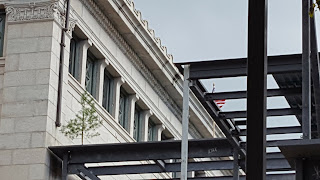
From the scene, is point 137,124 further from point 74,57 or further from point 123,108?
point 74,57

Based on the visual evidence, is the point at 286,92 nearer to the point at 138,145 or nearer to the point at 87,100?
the point at 138,145

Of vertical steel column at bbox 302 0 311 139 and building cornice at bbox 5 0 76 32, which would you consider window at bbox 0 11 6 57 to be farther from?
vertical steel column at bbox 302 0 311 139

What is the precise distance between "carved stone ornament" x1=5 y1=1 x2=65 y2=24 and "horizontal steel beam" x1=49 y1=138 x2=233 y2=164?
4.41 metres

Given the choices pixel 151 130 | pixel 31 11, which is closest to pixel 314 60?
pixel 31 11

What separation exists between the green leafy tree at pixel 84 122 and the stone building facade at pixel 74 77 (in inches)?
8.8

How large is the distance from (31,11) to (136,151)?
5.77 m

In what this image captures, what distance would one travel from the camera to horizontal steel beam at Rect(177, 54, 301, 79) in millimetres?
22750

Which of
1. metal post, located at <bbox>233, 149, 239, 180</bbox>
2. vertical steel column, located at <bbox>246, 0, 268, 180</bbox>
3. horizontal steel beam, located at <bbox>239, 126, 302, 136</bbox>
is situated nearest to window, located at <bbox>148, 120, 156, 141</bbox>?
metal post, located at <bbox>233, 149, 239, 180</bbox>

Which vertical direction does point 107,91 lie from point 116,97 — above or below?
above

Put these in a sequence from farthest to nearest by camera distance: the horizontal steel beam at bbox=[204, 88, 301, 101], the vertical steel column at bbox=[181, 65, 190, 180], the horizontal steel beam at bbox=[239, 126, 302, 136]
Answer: the horizontal steel beam at bbox=[239, 126, 302, 136] < the vertical steel column at bbox=[181, 65, 190, 180] < the horizontal steel beam at bbox=[204, 88, 301, 101]

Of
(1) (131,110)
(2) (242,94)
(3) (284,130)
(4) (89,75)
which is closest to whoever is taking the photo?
(2) (242,94)

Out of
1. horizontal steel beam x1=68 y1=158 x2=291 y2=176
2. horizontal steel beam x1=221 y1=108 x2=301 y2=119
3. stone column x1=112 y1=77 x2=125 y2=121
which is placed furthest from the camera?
stone column x1=112 y1=77 x2=125 y2=121

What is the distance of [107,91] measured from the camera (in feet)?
124

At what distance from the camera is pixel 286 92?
2186 centimetres
